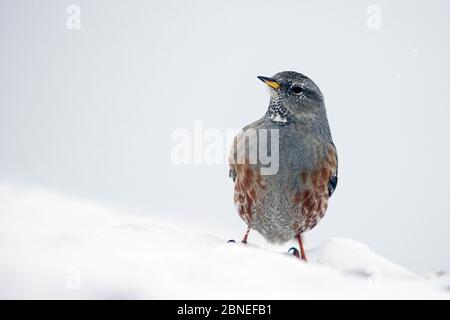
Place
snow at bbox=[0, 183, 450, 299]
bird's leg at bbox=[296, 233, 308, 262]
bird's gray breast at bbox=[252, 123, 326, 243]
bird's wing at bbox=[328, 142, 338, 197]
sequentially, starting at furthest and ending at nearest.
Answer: bird's wing at bbox=[328, 142, 338, 197], bird's leg at bbox=[296, 233, 308, 262], bird's gray breast at bbox=[252, 123, 326, 243], snow at bbox=[0, 183, 450, 299]

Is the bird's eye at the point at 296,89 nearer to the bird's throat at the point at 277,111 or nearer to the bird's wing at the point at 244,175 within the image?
the bird's throat at the point at 277,111

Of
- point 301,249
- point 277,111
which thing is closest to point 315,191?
point 301,249

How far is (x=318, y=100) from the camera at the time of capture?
648 cm

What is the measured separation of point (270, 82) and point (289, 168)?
1241 millimetres

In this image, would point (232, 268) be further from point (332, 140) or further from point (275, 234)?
point (332, 140)

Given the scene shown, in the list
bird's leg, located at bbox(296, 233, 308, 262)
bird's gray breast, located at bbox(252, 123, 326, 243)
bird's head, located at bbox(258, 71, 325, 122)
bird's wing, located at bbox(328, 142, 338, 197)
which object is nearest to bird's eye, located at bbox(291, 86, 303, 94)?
bird's head, located at bbox(258, 71, 325, 122)

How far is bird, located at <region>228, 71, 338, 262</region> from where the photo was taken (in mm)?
5828

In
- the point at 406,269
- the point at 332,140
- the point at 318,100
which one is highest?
the point at 318,100

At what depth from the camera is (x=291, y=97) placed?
6.33 m

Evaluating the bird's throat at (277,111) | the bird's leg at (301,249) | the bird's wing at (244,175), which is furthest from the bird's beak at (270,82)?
the bird's leg at (301,249)

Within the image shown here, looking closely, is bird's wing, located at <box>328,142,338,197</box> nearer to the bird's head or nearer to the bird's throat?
the bird's head
